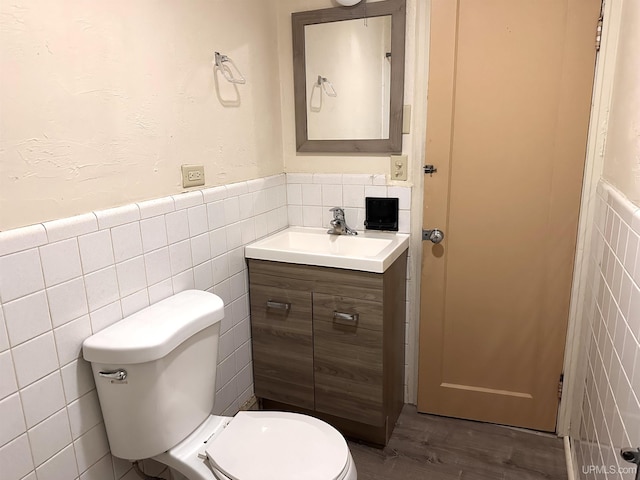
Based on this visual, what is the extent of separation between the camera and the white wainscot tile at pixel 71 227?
3.85 ft

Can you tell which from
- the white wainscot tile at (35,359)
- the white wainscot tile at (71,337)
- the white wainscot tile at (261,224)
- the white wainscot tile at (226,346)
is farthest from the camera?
the white wainscot tile at (261,224)

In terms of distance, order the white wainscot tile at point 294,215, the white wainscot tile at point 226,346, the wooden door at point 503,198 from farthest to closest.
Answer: the white wainscot tile at point 294,215, the white wainscot tile at point 226,346, the wooden door at point 503,198

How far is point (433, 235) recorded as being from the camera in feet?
6.75

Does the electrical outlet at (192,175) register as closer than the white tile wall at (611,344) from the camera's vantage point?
No

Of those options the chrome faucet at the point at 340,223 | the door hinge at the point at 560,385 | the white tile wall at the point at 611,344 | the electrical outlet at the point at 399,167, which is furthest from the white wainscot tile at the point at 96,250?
the door hinge at the point at 560,385

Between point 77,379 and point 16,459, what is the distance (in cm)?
23

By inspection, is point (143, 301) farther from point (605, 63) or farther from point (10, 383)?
point (605, 63)

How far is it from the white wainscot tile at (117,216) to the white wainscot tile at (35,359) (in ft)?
1.11

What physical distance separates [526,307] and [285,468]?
4.22ft

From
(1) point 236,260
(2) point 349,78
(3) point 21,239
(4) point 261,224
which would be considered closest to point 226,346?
(1) point 236,260

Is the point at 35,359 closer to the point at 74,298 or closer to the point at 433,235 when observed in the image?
the point at 74,298

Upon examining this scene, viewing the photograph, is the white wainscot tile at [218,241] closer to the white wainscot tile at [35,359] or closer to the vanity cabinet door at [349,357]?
the vanity cabinet door at [349,357]

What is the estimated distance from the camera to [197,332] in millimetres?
1412

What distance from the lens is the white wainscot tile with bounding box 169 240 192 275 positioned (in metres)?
1.59
